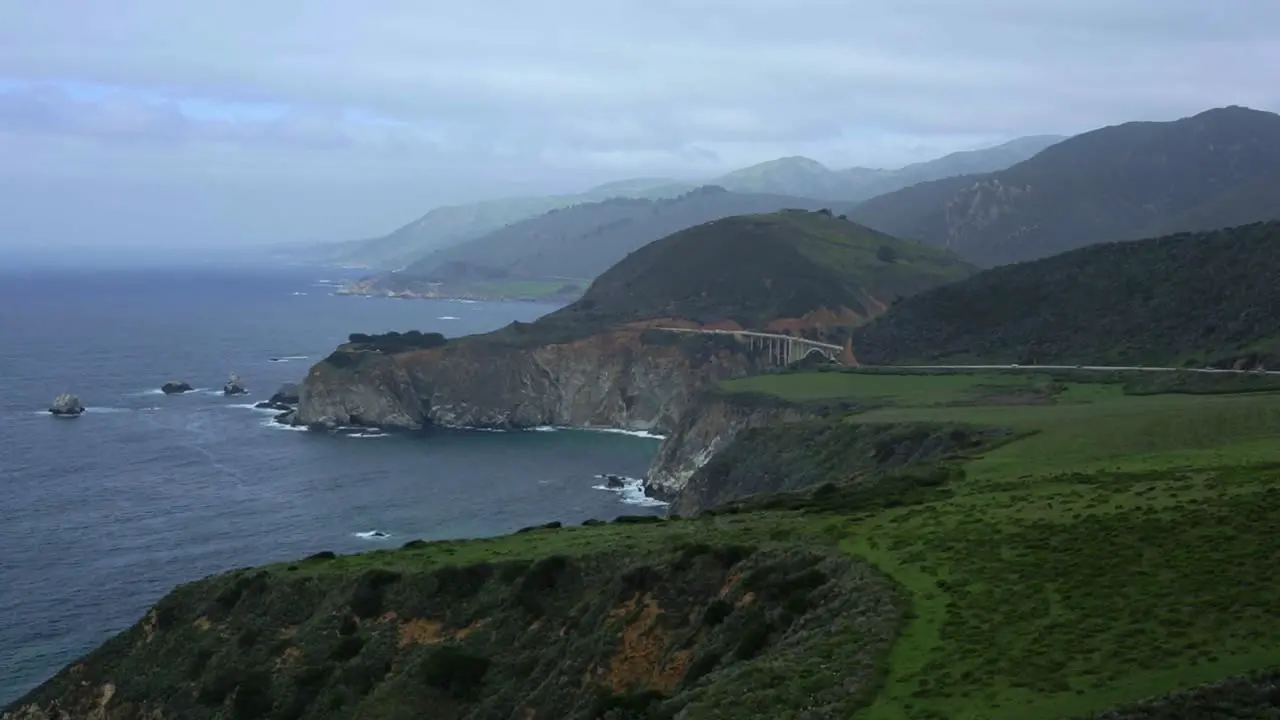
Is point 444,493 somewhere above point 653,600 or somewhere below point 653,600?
below

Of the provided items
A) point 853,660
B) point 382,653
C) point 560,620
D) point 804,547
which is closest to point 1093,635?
point 853,660

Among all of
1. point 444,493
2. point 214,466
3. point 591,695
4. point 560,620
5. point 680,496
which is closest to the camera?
point 591,695

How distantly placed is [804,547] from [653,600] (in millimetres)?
4106

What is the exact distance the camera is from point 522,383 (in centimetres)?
14188

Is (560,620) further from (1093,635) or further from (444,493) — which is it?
(444,493)

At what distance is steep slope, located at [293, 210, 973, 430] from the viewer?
137125 mm

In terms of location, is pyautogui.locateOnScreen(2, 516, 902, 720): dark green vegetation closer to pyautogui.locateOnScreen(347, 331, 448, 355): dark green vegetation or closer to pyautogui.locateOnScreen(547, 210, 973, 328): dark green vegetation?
pyautogui.locateOnScreen(347, 331, 448, 355): dark green vegetation

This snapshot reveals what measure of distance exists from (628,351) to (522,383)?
39.9 feet

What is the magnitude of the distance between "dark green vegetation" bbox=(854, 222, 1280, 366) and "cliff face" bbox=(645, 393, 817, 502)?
746 inches

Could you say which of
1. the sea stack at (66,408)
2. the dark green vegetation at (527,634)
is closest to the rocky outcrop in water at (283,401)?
the sea stack at (66,408)

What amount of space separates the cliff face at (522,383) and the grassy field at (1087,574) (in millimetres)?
94569

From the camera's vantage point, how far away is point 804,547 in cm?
A: 3388

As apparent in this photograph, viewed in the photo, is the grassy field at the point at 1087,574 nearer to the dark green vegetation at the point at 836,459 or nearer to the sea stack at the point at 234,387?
the dark green vegetation at the point at 836,459

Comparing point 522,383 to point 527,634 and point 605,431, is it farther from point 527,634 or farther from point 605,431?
point 527,634
